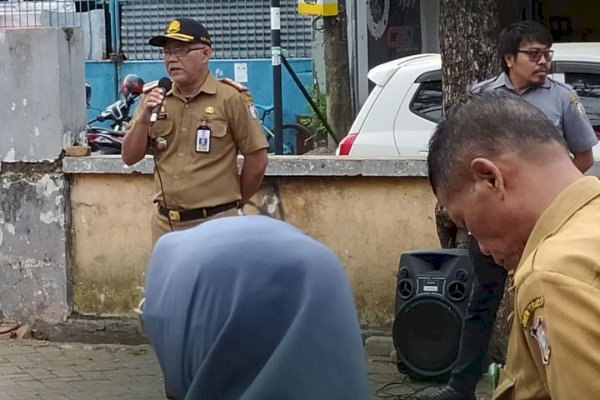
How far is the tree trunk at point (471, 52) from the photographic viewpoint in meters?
6.71

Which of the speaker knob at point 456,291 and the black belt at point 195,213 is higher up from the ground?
the black belt at point 195,213

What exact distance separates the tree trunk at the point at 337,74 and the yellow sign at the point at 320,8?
0.21 meters

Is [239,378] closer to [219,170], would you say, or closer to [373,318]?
[219,170]

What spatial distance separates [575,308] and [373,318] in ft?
17.9

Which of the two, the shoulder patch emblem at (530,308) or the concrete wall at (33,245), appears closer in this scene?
the shoulder patch emblem at (530,308)

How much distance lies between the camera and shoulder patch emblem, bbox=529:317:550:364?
6.35ft

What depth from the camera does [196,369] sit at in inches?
72.0

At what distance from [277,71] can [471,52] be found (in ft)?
20.7

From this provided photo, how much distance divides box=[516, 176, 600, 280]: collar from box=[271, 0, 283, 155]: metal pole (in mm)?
10640

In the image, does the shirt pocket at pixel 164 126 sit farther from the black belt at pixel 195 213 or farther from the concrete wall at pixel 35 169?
the concrete wall at pixel 35 169

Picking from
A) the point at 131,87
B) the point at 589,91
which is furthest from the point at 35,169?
the point at 131,87

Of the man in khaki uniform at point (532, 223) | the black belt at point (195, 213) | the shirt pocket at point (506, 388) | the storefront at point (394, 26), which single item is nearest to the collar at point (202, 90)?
the black belt at point (195, 213)

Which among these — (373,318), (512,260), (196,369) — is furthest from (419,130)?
(196,369)

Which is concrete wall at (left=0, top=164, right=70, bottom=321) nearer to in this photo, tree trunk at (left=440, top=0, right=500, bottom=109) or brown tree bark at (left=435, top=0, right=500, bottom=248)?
brown tree bark at (left=435, top=0, right=500, bottom=248)
